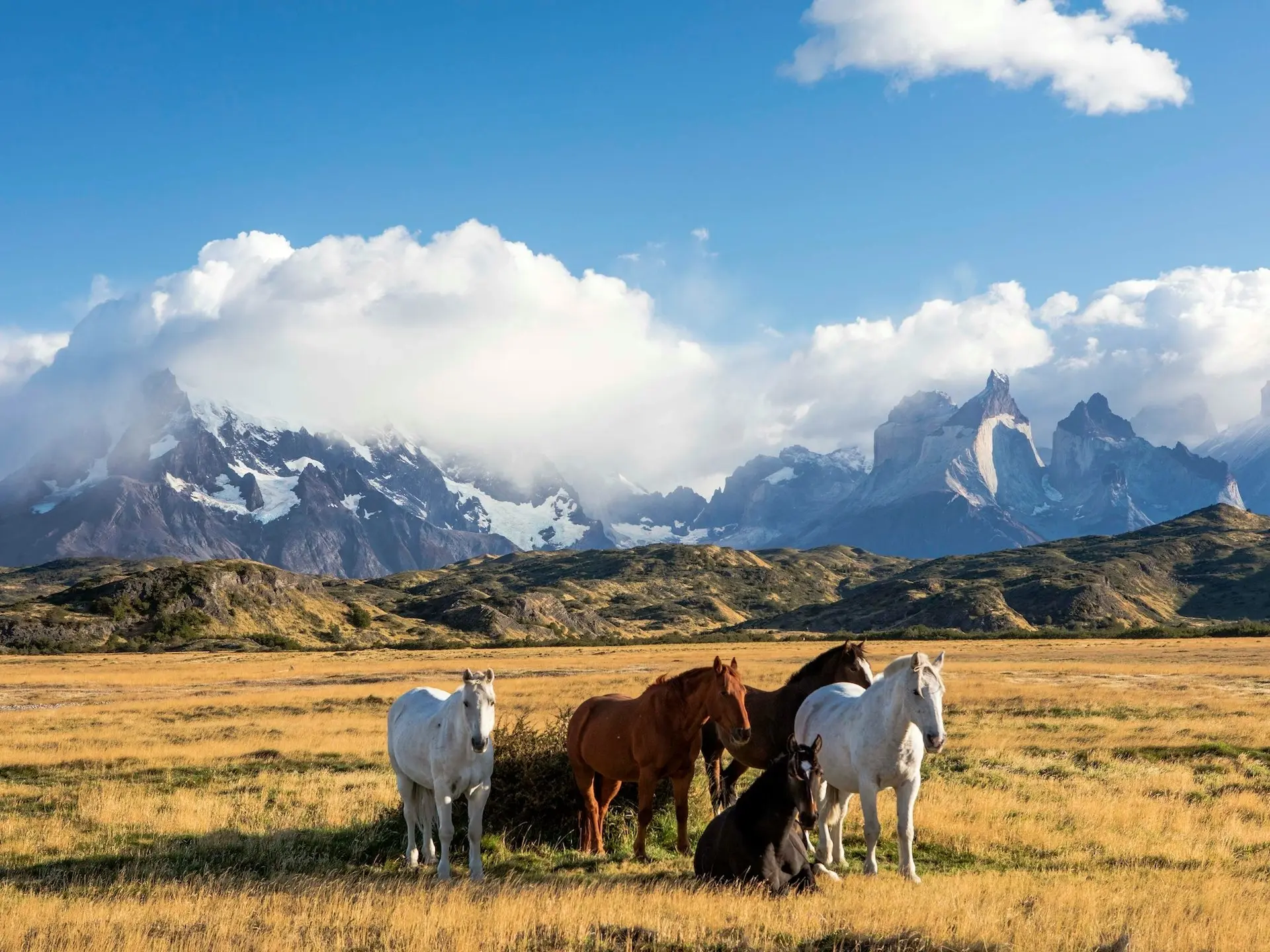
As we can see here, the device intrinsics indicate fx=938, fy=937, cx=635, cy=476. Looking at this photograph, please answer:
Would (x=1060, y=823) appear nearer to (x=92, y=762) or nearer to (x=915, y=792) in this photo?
(x=915, y=792)

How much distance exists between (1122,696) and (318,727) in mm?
28335

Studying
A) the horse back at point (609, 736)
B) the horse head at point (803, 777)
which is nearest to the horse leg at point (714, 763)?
the horse back at point (609, 736)

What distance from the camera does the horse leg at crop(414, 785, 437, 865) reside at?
12.1 meters

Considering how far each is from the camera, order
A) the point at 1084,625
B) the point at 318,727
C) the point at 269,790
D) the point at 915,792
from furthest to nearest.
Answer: the point at 1084,625, the point at 318,727, the point at 269,790, the point at 915,792

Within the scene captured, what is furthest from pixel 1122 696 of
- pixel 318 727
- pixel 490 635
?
pixel 490 635

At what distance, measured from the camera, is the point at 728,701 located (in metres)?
10.7

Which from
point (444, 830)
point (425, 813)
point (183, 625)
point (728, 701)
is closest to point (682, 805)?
point (728, 701)

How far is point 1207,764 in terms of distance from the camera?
778 inches

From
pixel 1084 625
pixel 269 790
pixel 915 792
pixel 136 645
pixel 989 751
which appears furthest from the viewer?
pixel 1084 625

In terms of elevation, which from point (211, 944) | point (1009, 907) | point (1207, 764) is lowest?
point (1207, 764)

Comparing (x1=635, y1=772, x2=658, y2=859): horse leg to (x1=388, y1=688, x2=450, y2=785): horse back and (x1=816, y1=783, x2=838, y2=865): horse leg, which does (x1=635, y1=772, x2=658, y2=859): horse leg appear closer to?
(x1=816, y1=783, x2=838, y2=865): horse leg

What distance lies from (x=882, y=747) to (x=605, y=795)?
169 inches

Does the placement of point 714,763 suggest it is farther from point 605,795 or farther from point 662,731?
point 662,731

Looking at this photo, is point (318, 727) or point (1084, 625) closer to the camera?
point (318, 727)
